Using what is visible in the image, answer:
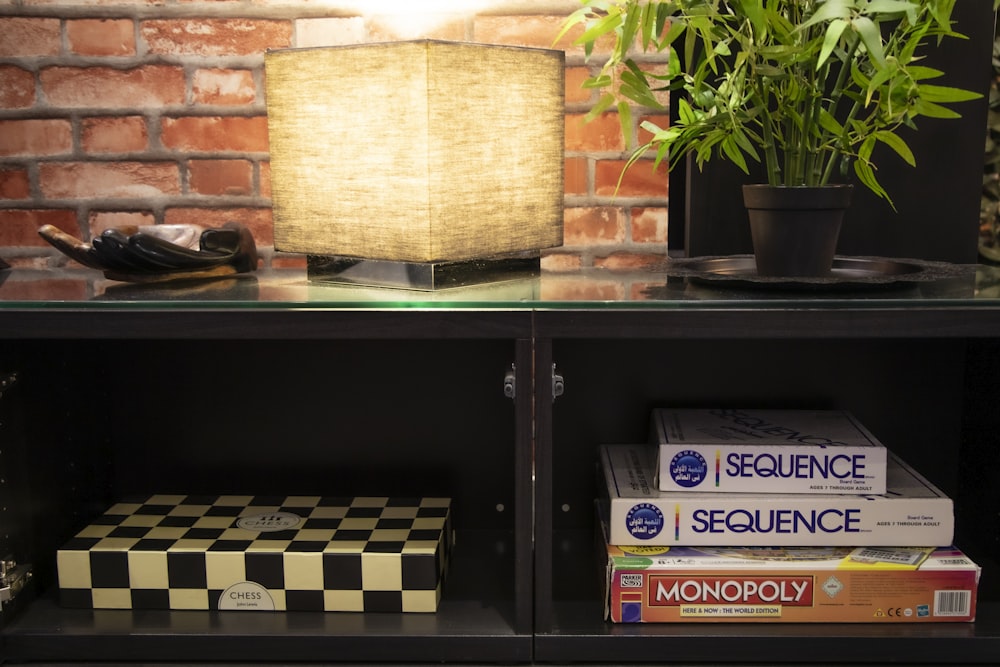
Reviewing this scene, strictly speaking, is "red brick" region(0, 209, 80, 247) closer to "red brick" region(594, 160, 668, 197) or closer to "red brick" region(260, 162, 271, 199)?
"red brick" region(260, 162, 271, 199)

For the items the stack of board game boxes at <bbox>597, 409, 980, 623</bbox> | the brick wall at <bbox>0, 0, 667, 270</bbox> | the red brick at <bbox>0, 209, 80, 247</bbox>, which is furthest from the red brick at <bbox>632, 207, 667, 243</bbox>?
the red brick at <bbox>0, 209, 80, 247</bbox>

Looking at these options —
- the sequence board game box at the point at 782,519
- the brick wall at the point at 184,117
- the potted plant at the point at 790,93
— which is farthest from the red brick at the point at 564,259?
the sequence board game box at the point at 782,519

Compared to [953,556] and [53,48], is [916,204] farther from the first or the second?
[53,48]

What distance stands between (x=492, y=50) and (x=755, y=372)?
64cm

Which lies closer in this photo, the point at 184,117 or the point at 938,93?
the point at 938,93

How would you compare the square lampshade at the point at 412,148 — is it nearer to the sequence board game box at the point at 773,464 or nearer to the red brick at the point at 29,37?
→ the sequence board game box at the point at 773,464

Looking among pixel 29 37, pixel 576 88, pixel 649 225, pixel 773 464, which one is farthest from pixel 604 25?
pixel 29 37

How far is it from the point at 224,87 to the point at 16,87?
1.06 feet

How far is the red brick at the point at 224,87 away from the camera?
142 cm

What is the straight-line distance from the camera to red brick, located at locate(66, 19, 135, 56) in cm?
141

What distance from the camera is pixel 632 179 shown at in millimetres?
1441

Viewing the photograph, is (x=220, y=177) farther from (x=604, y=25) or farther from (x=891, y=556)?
(x=891, y=556)

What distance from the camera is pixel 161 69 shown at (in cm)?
142

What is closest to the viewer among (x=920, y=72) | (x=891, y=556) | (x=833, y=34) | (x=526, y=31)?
(x=833, y=34)
